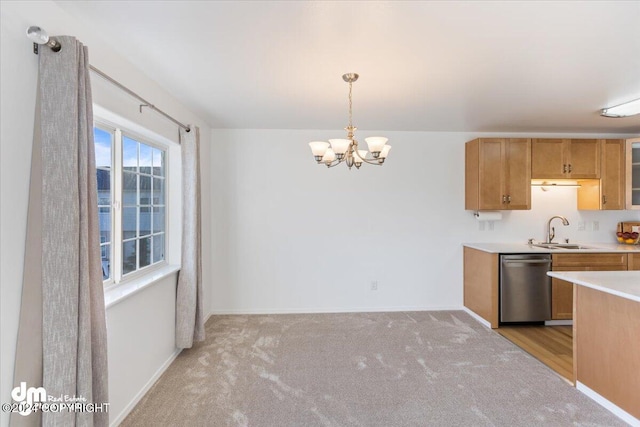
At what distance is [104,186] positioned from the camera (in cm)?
232

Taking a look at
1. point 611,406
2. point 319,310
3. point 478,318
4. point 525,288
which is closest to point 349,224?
point 319,310

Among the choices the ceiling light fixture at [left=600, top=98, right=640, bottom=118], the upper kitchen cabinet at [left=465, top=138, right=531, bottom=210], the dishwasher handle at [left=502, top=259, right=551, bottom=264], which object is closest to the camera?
the ceiling light fixture at [left=600, top=98, right=640, bottom=118]

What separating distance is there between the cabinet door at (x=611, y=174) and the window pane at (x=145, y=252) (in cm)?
530

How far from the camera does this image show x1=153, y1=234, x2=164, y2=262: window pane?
3.14 meters

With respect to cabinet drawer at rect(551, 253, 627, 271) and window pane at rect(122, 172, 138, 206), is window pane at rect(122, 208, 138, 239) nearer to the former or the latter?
window pane at rect(122, 172, 138, 206)

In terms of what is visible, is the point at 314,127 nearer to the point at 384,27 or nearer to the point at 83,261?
the point at 384,27

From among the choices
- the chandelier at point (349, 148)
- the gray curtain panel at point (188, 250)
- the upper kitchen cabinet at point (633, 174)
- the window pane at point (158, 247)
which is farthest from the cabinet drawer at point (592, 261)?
the window pane at point (158, 247)

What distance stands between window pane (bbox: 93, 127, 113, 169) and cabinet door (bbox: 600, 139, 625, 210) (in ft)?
17.8

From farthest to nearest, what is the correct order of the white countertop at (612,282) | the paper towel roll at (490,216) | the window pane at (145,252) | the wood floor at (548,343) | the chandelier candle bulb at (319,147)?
1. the paper towel roll at (490,216)
2. the wood floor at (548,343)
3. the window pane at (145,252)
4. the chandelier candle bulb at (319,147)
5. the white countertop at (612,282)

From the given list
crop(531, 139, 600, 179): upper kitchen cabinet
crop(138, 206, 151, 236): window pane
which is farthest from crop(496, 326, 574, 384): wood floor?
crop(138, 206, 151, 236): window pane

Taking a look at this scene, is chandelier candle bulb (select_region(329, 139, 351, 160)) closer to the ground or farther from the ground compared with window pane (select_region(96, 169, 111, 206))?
farther from the ground

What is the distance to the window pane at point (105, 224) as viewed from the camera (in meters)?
2.29

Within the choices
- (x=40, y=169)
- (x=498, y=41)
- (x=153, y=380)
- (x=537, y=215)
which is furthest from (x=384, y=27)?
(x=537, y=215)

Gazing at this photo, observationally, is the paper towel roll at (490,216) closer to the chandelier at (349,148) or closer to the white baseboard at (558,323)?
the white baseboard at (558,323)
